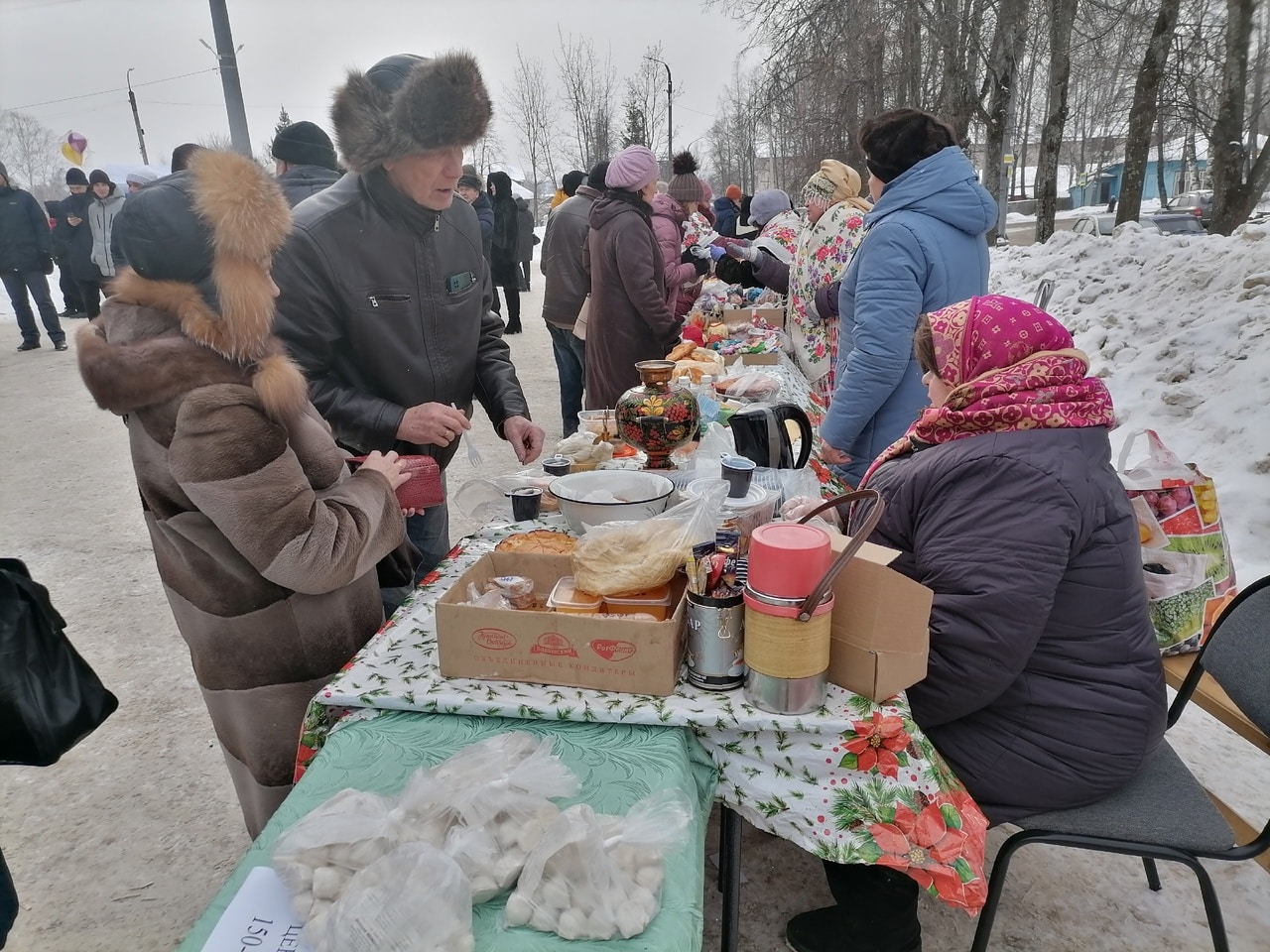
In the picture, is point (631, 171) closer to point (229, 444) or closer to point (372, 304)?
point (372, 304)

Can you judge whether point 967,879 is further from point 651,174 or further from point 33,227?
point 33,227

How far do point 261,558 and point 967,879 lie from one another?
1388 millimetres

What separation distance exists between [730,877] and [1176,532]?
1.41 m

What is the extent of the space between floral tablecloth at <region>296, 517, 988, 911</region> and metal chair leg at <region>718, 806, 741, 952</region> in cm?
16

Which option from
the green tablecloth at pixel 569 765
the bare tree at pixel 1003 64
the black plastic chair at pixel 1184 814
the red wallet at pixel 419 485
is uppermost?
the bare tree at pixel 1003 64

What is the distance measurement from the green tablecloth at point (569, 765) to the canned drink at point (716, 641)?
11 cm

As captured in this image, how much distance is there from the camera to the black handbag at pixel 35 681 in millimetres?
1411

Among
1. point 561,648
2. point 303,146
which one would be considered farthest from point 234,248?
point 303,146

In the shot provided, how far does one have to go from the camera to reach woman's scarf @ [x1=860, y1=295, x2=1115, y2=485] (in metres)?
1.61

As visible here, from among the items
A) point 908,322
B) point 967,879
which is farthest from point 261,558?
point 908,322

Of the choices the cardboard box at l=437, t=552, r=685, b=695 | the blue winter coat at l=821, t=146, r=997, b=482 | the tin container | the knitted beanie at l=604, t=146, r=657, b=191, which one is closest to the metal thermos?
the tin container

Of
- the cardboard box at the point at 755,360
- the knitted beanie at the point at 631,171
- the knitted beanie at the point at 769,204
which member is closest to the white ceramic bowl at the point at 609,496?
the cardboard box at the point at 755,360

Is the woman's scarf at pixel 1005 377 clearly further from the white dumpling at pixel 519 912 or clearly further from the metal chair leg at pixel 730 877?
the white dumpling at pixel 519 912

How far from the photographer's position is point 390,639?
161 cm
